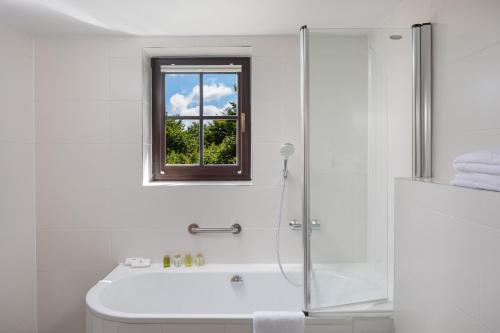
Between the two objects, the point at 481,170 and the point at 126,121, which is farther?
the point at 126,121

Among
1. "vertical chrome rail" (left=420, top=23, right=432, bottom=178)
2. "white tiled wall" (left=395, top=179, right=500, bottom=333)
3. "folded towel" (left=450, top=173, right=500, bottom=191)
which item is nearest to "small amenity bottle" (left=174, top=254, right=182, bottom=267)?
"white tiled wall" (left=395, top=179, right=500, bottom=333)

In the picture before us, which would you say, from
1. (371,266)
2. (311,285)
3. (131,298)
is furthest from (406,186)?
(131,298)

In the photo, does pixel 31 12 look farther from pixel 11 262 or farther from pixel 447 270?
pixel 447 270

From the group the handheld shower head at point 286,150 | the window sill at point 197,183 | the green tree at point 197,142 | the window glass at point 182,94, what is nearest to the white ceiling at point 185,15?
the window glass at point 182,94

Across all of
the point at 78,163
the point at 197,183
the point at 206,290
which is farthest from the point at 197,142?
the point at 206,290

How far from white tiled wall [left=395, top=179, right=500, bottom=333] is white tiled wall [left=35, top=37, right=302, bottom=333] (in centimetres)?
103

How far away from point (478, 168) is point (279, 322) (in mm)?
1091

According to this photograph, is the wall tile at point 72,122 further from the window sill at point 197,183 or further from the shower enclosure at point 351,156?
the shower enclosure at point 351,156

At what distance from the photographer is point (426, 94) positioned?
1.56m

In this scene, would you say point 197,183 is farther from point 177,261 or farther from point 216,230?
point 177,261

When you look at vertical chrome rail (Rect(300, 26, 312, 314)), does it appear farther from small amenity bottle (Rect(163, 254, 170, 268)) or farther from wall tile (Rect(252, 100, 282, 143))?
small amenity bottle (Rect(163, 254, 170, 268))

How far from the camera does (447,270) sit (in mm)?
1167

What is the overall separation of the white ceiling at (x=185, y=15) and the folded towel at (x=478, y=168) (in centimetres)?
117

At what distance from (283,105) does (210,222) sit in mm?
967
